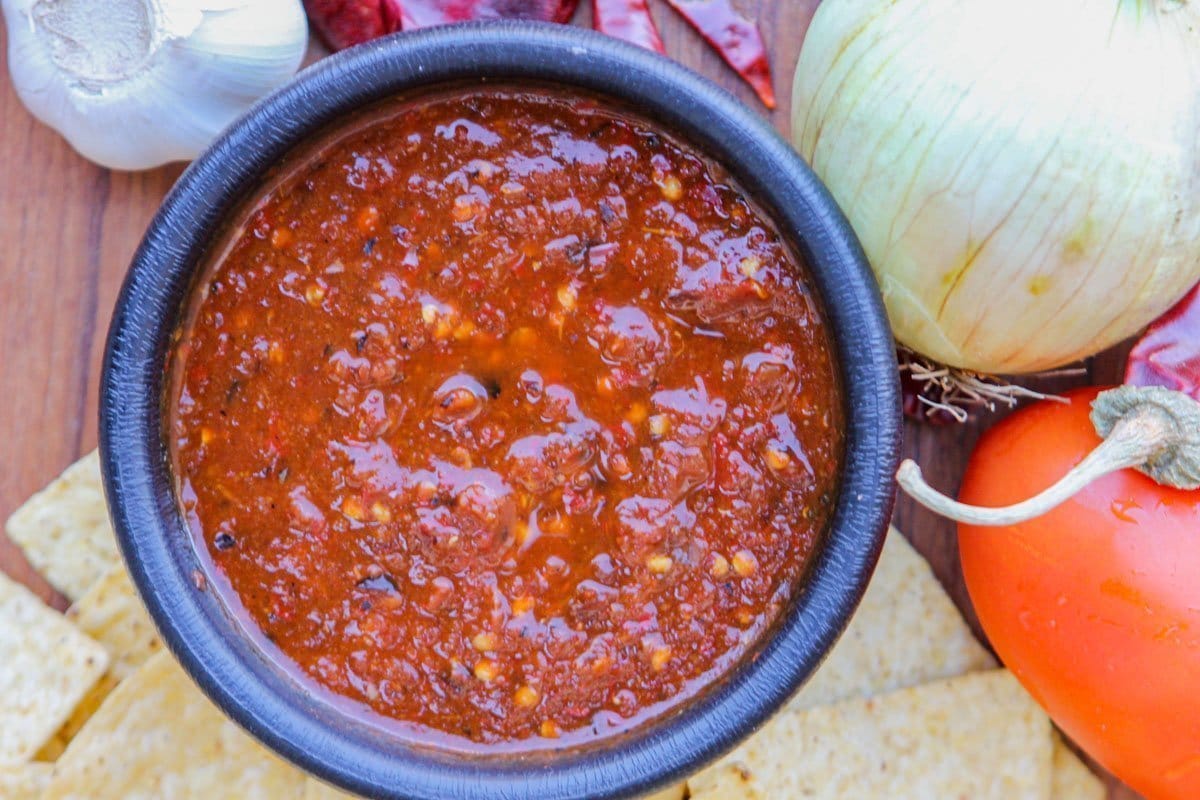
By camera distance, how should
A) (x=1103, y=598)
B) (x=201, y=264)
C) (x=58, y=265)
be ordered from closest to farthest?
1. (x=201, y=264)
2. (x=1103, y=598)
3. (x=58, y=265)

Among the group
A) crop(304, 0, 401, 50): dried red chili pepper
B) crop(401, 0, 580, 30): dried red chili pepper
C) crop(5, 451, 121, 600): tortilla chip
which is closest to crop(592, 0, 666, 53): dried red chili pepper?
crop(401, 0, 580, 30): dried red chili pepper

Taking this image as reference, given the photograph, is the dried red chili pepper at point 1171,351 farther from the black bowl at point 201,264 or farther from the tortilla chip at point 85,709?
the tortilla chip at point 85,709

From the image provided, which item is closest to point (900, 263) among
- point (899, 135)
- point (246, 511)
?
point (899, 135)

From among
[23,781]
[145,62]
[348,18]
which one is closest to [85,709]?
[23,781]

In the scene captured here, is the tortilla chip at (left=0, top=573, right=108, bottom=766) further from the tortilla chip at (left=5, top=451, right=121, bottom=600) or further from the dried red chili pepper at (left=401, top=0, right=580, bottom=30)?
the dried red chili pepper at (left=401, top=0, right=580, bottom=30)

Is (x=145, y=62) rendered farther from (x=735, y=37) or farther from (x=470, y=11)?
(x=735, y=37)

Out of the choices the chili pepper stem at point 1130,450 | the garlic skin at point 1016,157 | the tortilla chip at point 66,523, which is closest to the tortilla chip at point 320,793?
the tortilla chip at point 66,523

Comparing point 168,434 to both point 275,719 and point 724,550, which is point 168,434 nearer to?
point 275,719
